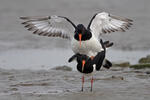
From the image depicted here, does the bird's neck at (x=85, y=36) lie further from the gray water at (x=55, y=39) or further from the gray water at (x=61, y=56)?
the gray water at (x=55, y=39)

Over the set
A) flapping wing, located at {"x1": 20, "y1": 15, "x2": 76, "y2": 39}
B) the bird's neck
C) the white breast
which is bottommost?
the white breast

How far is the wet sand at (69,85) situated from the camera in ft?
26.2

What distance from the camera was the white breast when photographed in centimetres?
888

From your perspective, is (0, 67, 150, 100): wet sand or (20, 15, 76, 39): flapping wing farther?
(20, 15, 76, 39): flapping wing

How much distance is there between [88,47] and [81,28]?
1.66 feet

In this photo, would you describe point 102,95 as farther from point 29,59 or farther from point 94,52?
point 29,59

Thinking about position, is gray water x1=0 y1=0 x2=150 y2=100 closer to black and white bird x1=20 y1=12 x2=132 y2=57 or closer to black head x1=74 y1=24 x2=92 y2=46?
black and white bird x1=20 y1=12 x2=132 y2=57

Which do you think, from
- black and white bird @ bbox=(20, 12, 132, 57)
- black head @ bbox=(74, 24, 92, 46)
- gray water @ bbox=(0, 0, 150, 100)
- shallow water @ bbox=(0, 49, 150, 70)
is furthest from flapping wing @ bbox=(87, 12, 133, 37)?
shallow water @ bbox=(0, 49, 150, 70)

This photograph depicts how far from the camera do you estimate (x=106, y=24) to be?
10102 millimetres

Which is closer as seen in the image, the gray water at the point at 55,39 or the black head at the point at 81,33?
the black head at the point at 81,33

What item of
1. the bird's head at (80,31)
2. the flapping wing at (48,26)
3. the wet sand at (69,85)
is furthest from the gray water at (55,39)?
the bird's head at (80,31)

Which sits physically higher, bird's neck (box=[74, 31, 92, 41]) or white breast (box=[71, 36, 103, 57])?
bird's neck (box=[74, 31, 92, 41])

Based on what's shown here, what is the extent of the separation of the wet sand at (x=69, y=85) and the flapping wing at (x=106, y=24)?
1045 millimetres

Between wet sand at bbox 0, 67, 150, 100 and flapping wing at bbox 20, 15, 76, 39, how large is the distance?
1.01 metres
